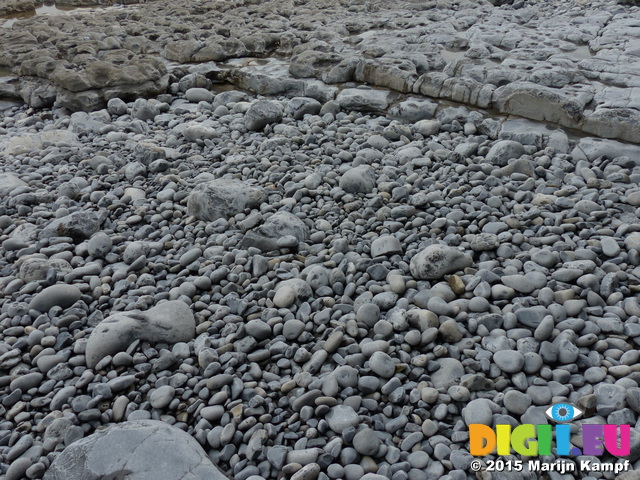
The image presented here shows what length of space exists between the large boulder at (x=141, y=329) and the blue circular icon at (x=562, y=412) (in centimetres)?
165

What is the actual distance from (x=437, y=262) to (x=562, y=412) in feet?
3.12

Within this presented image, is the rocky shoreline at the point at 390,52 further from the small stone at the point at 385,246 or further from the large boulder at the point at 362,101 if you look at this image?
the small stone at the point at 385,246

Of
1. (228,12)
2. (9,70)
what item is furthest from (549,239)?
(228,12)

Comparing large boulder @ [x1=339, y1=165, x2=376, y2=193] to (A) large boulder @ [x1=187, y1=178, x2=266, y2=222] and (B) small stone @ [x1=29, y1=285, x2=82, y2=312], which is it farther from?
(B) small stone @ [x1=29, y1=285, x2=82, y2=312]

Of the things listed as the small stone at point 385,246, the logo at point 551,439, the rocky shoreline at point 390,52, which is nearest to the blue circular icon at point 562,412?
the logo at point 551,439

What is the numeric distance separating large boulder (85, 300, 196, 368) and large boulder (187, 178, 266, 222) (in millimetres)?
878

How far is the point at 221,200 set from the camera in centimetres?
308

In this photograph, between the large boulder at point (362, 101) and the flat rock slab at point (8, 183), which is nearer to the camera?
the flat rock slab at point (8, 183)

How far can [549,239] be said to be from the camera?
105 inches

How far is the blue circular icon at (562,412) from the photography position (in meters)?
1.77

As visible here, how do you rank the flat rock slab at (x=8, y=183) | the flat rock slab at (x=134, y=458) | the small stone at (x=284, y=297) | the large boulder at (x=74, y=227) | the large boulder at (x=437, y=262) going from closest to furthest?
the flat rock slab at (x=134, y=458) < the small stone at (x=284, y=297) < the large boulder at (x=437, y=262) < the large boulder at (x=74, y=227) < the flat rock slab at (x=8, y=183)

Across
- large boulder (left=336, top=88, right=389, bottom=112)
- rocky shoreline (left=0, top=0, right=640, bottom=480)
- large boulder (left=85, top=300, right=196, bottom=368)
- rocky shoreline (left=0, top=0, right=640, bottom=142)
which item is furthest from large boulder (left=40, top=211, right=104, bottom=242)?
large boulder (left=336, top=88, right=389, bottom=112)

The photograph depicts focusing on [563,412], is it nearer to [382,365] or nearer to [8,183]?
[382,365]

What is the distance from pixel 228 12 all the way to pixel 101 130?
5.08 meters
